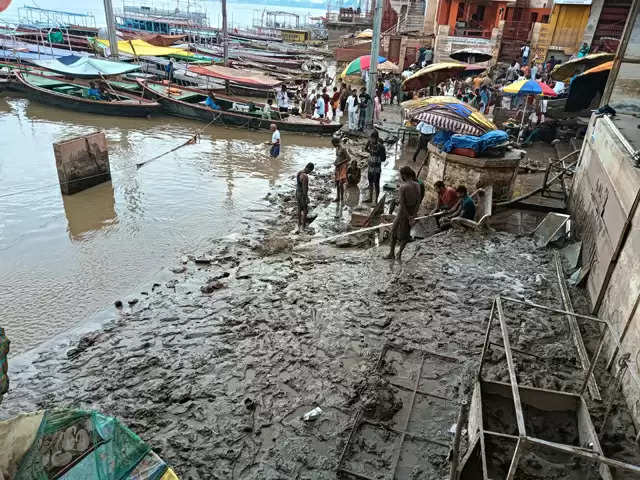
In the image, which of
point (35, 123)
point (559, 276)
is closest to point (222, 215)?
point (559, 276)

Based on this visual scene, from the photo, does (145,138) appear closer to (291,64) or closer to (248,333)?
(248,333)

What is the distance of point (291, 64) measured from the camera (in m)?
39.1

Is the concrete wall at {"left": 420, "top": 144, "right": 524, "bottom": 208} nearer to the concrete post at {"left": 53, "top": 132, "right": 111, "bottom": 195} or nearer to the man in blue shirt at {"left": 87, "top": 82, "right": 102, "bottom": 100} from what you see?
the concrete post at {"left": 53, "top": 132, "right": 111, "bottom": 195}

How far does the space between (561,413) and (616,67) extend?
967cm

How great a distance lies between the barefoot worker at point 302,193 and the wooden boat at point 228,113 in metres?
9.89

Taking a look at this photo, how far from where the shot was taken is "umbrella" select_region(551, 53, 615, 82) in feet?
48.3

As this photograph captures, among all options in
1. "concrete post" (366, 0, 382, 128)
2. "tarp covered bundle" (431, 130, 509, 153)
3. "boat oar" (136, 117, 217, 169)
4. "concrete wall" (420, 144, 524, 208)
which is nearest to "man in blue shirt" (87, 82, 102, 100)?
"boat oar" (136, 117, 217, 169)

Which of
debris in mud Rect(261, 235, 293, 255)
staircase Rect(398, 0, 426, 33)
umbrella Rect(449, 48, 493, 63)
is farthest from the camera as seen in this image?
staircase Rect(398, 0, 426, 33)

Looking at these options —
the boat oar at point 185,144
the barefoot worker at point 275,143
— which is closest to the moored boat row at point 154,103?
the boat oar at point 185,144

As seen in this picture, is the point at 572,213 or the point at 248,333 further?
the point at 572,213

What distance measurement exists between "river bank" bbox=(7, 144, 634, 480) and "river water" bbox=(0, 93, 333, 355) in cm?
112

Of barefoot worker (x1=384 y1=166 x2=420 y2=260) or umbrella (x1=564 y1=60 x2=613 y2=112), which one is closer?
barefoot worker (x1=384 y1=166 x2=420 y2=260)

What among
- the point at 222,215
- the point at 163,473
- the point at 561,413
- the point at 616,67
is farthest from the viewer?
the point at 222,215

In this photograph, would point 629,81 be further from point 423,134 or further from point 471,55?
point 471,55
